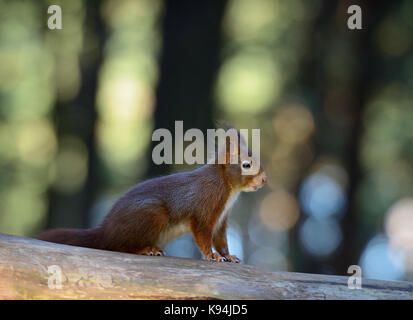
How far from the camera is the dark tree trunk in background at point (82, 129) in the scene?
33.7ft

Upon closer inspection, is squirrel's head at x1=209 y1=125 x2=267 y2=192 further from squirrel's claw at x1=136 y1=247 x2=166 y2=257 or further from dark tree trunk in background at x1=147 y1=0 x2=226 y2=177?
dark tree trunk in background at x1=147 y1=0 x2=226 y2=177

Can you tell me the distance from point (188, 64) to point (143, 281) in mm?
7546

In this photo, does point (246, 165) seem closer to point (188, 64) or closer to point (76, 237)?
point (76, 237)

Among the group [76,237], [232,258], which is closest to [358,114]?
[232,258]

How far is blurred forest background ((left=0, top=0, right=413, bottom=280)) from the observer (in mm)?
11031

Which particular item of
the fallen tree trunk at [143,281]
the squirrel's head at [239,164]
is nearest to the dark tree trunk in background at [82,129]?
the squirrel's head at [239,164]

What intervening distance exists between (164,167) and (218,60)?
9.39 feet

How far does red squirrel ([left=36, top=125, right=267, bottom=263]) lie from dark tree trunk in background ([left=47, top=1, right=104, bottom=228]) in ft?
16.4

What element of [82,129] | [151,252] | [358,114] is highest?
[358,114]

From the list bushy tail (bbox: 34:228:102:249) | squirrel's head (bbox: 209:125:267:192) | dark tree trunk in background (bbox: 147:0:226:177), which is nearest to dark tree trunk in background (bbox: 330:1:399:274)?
dark tree trunk in background (bbox: 147:0:226:177)

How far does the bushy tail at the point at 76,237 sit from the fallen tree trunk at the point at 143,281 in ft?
1.85

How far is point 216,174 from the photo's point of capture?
18.5ft

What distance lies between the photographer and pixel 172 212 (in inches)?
209

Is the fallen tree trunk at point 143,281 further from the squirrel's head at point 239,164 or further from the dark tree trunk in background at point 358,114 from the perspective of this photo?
the dark tree trunk in background at point 358,114
